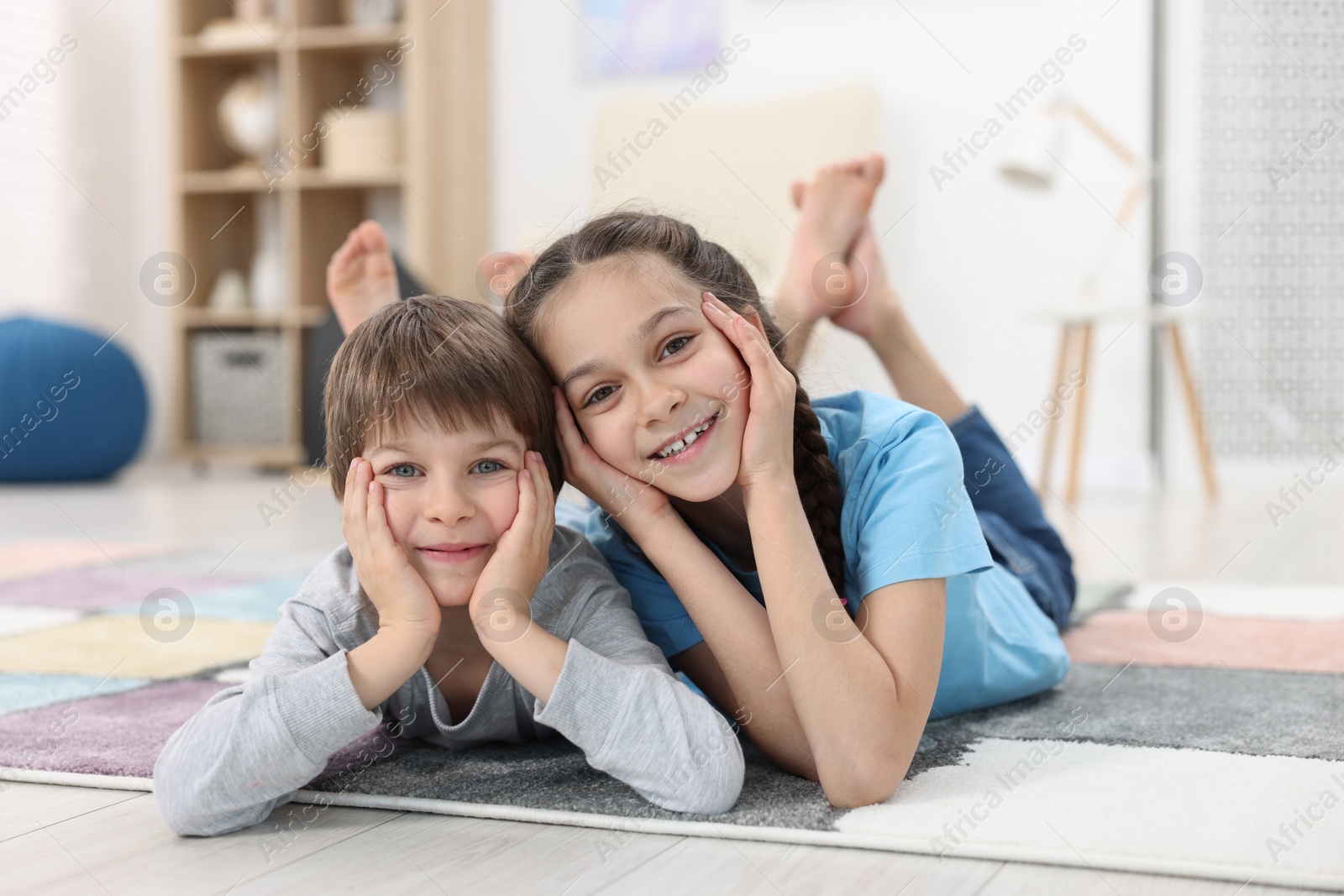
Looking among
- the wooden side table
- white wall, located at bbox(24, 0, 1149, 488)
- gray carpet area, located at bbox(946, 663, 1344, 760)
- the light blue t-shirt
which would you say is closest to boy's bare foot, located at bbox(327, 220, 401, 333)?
the light blue t-shirt

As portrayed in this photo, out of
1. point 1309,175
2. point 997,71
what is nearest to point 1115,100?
point 997,71

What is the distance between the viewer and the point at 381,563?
2.70ft

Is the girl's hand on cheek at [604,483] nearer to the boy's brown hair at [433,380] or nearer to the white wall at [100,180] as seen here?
the boy's brown hair at [433,380]

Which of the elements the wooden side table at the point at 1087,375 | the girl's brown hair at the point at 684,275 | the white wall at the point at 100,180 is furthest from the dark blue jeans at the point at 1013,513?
the white wall at the point at 100,180

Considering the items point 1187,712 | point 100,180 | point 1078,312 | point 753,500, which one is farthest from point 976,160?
point 100,180

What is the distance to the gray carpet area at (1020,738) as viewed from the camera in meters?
0.82

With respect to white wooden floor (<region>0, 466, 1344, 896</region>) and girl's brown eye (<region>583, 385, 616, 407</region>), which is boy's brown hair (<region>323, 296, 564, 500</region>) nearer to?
girl's brown eye (<region>583, 385, 616, 407</region>)

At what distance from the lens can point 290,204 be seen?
12.4 feet

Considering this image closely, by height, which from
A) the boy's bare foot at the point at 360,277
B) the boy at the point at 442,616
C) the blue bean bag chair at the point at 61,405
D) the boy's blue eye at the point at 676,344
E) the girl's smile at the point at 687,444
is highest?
the boy's bare foot at the point at 360,277

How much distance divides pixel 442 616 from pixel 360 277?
50 cm

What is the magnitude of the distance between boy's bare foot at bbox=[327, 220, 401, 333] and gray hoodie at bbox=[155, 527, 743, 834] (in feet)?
1.58

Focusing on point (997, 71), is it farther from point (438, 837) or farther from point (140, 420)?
point (438, 837)

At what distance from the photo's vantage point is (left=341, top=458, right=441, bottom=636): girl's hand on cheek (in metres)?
0.82

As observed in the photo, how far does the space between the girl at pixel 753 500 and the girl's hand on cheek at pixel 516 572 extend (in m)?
0.06
